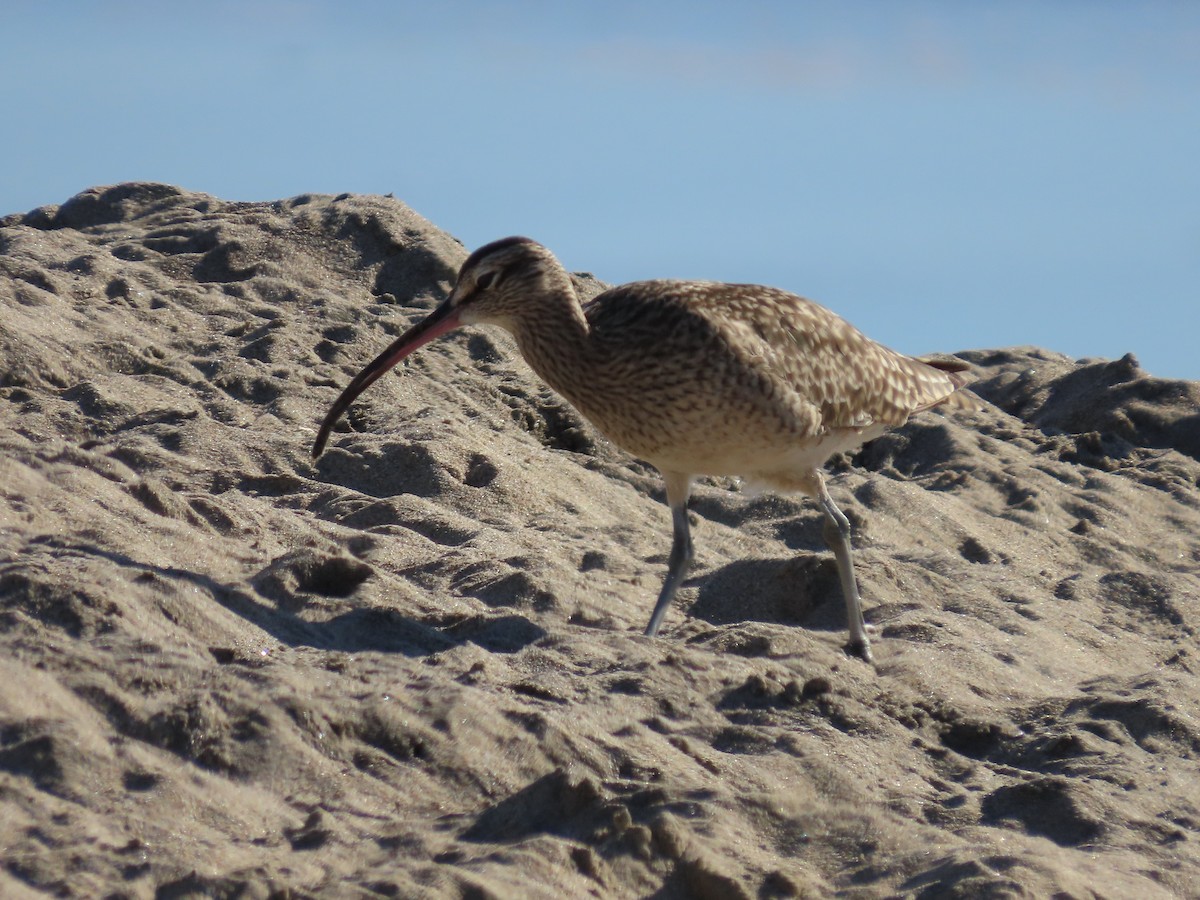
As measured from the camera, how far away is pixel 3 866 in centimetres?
352

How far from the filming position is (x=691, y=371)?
6.38 meters

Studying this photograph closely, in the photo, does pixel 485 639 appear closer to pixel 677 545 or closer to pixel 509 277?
pixel 677 545

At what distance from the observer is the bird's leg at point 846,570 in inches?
247

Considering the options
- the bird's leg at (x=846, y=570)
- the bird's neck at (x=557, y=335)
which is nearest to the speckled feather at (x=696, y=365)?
the bird's neck at (x=557, y=335)

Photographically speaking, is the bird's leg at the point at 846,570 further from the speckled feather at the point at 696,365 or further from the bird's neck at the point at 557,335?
the bird's neck at the point at 557,335

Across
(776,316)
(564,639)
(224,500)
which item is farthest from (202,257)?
(564,639)

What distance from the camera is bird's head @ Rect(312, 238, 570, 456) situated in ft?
22.7

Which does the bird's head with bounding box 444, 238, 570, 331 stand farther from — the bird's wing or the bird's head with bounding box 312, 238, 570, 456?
the bird's wing

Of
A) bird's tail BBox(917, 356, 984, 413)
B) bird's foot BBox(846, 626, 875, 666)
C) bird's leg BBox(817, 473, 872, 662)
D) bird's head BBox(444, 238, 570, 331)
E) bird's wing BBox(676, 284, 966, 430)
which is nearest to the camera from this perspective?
bird's foot BBox(846, 626, 875, 666)

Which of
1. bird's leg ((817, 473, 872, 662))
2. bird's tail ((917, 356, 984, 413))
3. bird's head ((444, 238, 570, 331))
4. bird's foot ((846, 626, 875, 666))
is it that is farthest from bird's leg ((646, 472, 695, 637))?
bird's tail ((917, 356, 984, 413))

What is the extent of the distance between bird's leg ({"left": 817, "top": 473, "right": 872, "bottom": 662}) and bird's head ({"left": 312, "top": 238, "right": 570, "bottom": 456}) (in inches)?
60.7

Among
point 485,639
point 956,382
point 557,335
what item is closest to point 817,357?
point 557,335

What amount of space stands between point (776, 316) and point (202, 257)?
4702 mm

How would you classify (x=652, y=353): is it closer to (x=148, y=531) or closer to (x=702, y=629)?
(x=702, y=629)
